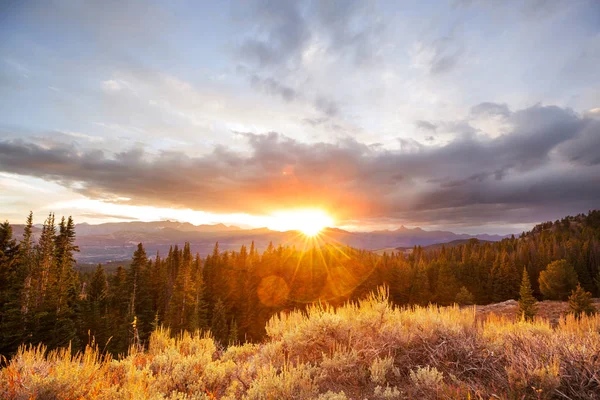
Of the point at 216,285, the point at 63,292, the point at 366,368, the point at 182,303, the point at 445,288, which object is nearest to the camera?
the point at 366,368

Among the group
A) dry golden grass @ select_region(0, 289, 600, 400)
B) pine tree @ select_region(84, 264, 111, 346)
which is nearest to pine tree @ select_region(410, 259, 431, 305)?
pine tree @ select_region(84, 264, 111, 346)

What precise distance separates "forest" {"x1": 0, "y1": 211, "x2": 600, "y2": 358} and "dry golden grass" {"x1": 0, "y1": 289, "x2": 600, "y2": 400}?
22405 mm

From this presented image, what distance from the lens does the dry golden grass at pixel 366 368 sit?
438 cm

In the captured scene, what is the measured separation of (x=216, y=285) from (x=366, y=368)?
237 feet

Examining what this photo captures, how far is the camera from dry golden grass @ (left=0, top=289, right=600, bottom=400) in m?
4.38

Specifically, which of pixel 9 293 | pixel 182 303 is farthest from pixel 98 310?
pixel 9 293

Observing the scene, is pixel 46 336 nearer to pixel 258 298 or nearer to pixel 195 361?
pixel 195 361

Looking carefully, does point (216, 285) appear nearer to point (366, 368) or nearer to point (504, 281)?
point (366, 368)

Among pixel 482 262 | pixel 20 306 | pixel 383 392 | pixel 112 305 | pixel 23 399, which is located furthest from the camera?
pixel 482 262

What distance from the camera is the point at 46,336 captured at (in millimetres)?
29359

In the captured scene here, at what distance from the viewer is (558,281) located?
60.2m

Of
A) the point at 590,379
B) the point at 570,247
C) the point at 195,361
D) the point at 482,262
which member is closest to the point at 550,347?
the point at 590,379

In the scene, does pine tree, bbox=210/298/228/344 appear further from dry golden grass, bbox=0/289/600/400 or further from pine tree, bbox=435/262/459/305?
pine tree, bbox=435/262/459/305

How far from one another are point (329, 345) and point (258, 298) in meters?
71.1
